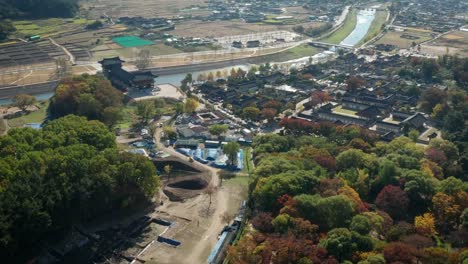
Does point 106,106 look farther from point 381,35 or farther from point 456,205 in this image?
point 381,35

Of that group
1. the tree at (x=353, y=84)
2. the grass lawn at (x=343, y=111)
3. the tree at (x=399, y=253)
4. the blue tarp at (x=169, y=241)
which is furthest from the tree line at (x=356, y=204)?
the tree at (x=353, y=84)

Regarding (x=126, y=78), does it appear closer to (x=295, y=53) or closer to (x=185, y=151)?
(x=185, y=151)

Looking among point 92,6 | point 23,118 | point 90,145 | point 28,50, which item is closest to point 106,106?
point 23,118

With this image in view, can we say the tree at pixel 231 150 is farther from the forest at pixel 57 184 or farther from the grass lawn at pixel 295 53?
the grass lawn at pixel 295 53

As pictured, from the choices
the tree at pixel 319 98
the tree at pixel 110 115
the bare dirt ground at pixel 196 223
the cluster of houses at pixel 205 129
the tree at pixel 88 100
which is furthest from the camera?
the tree at pixel 319 98

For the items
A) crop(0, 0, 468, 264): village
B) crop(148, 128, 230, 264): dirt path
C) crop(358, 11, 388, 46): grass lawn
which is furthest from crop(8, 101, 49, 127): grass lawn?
crop(358, 11, 388, 46): grass lawn
